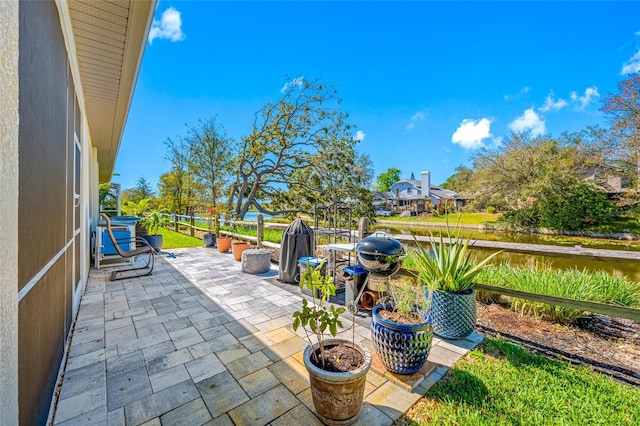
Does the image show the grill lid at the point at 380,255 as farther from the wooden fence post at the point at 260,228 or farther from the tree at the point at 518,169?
the tree at the point at 518,169

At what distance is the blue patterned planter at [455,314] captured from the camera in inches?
110

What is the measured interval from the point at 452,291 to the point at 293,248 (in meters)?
2.72

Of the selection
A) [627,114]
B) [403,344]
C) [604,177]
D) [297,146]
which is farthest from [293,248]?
[604,177]

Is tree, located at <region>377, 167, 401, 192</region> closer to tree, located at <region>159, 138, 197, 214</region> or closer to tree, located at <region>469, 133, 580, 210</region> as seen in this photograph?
tree, located at <region>469, 133, 580, 210</region>

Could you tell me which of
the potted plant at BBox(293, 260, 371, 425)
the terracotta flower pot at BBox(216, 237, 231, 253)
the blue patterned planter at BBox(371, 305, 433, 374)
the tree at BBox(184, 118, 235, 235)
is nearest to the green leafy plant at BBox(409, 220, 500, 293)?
the blue patterned planter at BBox(371, 305, 433, 374)

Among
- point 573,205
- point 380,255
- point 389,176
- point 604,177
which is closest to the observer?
point 380,255

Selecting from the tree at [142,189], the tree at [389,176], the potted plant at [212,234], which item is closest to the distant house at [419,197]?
the tree at [389,176]

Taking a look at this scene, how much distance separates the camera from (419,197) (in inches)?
1476

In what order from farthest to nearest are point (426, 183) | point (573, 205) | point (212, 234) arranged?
1. point (426, 183)
2. point (573, 205)
3. point (212, 234)

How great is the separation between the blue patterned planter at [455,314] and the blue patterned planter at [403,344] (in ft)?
2.68

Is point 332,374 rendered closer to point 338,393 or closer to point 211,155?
point 338,393

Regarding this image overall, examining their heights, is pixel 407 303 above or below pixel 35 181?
below

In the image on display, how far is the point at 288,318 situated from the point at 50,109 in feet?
9.99

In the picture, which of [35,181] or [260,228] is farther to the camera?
[260,228]
